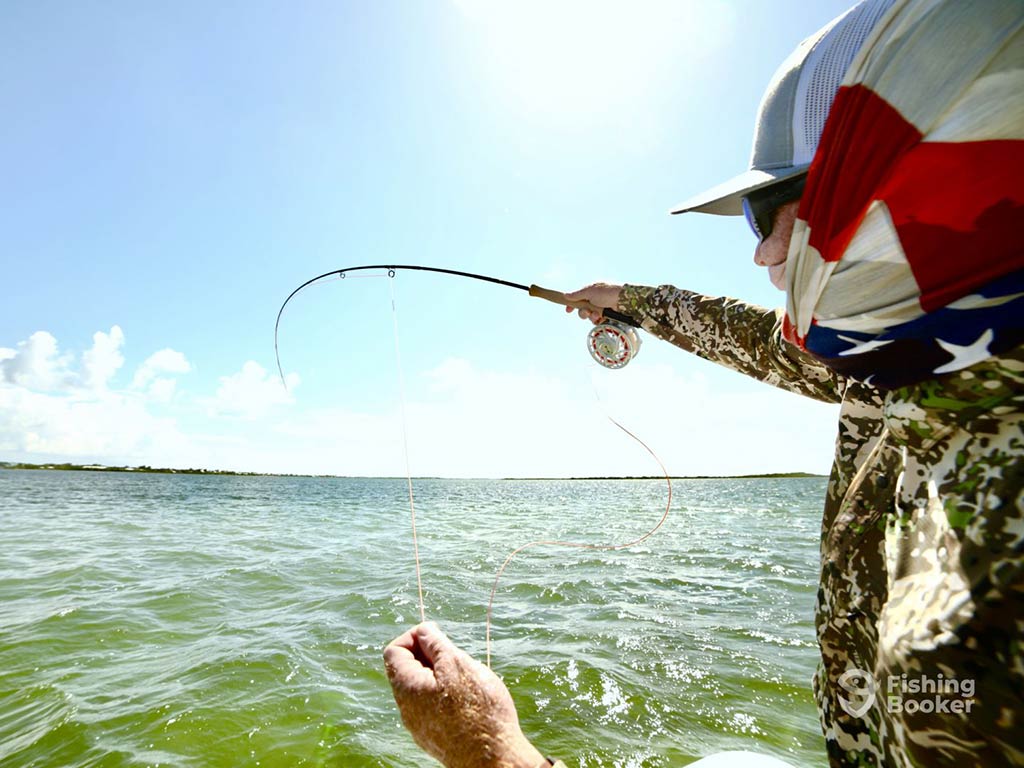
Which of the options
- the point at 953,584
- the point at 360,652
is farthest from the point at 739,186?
the point at 360,652

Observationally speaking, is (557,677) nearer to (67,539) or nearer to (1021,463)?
(1021,463)

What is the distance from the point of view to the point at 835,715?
3.76 ft

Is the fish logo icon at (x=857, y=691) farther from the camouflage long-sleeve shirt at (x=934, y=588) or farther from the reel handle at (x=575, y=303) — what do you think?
the reel handle at (x=575, y=303)

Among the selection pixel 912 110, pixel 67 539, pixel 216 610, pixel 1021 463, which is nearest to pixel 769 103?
pixel 912 110

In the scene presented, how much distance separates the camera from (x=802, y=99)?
1044 mm

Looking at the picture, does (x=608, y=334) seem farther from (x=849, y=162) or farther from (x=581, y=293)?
(x=849, y=162)

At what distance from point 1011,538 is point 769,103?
952mm

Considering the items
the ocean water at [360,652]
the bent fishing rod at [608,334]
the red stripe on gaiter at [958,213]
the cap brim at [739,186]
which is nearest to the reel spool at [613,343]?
the bent fishing rod at [608,334]

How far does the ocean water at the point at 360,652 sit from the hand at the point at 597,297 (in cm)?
303

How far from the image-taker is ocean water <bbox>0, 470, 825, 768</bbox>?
3680mm

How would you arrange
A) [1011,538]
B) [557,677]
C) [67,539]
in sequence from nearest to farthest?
[1011,538], [557,677], [67,539]

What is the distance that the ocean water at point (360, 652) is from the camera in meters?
3.68

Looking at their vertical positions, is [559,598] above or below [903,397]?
below

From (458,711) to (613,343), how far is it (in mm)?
2345
